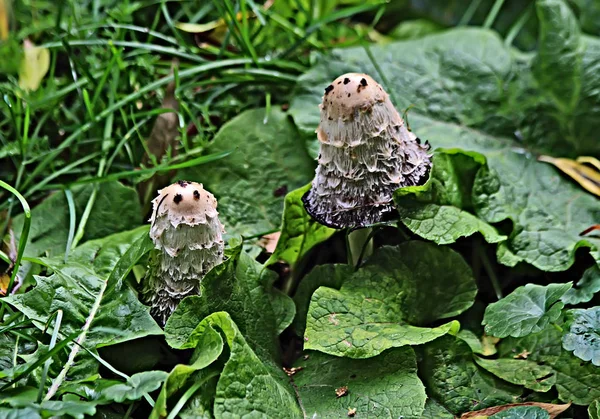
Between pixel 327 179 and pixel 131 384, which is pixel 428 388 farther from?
pixel 131 384

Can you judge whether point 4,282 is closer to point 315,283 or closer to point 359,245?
point 315,283

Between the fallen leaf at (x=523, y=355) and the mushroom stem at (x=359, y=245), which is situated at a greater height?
the mushroom stem at (x=359, y=245)

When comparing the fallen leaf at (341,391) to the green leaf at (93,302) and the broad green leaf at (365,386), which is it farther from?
the green leaf at (93,302)

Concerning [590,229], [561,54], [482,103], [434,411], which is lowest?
[434,411]

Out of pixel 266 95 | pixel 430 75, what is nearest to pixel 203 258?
pixel 266 95

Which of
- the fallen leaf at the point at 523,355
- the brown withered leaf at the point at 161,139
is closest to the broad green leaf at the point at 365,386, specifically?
the fallen leaf at the point at 523,355

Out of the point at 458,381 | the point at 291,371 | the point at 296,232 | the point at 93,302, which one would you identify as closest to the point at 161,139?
the point at 296,232
